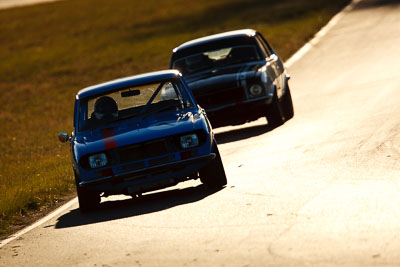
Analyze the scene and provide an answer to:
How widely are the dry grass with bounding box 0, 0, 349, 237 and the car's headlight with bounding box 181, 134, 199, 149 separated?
211 cm

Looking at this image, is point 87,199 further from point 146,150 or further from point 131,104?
point 131,104

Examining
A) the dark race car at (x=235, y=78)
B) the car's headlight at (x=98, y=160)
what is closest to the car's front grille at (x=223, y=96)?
→ the dark race car at (x=235, y=78)

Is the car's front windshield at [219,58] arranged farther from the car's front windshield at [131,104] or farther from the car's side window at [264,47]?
the car's front windshield at [131,104]

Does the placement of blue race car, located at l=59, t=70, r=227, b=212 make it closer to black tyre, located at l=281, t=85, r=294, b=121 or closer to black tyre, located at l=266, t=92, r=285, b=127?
black tyre, located at l=266, t=92, r=285, b=127

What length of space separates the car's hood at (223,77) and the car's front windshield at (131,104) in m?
4.18

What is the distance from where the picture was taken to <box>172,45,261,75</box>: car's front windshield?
16.3m

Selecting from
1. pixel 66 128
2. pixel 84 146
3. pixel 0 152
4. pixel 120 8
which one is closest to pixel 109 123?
pixel 84 146

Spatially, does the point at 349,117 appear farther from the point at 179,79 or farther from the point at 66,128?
the point at 66,128

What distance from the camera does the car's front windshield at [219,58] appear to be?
16312 millimetres

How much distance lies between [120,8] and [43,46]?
12.4 meters

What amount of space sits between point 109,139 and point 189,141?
83cm

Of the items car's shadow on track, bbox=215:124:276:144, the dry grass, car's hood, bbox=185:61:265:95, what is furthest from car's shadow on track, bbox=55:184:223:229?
car's hood, bbox=185:61:265:95

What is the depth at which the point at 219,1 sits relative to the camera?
53.5m

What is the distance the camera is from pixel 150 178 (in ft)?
33.8
